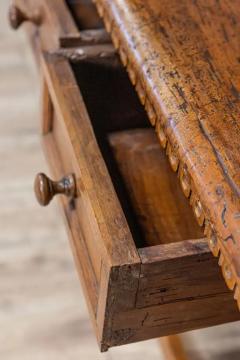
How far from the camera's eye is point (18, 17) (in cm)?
104

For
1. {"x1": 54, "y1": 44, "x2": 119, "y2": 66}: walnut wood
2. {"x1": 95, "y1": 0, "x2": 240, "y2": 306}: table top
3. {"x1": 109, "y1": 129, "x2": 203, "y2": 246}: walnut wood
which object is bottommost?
{"x1": 109, "y1": 129, "x2": 203, "y2": 246}: walnut wood

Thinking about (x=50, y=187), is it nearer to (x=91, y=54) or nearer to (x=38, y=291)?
(x=91, y=54)

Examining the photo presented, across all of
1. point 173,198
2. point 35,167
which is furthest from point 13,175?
point 173,198

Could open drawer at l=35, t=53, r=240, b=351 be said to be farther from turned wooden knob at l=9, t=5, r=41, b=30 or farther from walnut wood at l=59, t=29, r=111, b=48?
turned wooden knob at l=9, t=5, r=41, b=30

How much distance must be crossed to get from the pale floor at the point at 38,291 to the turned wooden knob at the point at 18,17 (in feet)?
1.04

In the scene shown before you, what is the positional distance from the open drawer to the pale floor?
0.74 feet

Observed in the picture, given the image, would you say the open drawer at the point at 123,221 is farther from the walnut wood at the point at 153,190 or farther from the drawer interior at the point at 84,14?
the drawer interior at the point at 84,14

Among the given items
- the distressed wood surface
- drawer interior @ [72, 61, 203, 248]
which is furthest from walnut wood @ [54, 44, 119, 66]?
the distressed wood surface

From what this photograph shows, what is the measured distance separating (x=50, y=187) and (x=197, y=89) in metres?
0.24

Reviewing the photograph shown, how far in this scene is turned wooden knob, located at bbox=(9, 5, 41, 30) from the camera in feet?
3.36

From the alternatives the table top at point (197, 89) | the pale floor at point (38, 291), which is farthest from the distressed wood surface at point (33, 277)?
the table top at point (197, 89)

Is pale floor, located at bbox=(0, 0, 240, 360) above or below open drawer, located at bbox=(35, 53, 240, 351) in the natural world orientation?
below

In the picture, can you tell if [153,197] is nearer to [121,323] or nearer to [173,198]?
[173,198]

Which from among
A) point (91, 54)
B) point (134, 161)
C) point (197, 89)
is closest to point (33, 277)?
point (134, 161)
